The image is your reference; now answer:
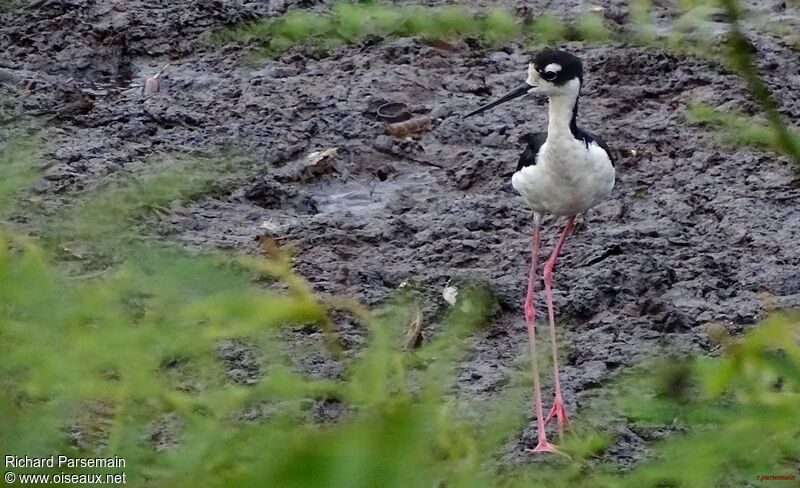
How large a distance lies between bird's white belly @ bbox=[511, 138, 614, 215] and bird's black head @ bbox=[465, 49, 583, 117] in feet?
0.53

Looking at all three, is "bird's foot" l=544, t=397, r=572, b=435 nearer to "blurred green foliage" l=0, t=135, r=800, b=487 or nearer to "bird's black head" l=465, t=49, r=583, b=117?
"bird's black head" l=465, t=49, r=583, b=117

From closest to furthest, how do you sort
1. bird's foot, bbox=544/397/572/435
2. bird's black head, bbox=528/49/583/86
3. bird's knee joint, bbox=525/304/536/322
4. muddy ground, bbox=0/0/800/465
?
bird's foot, bbox=544/397/572/435, bird's black head, bbox=528/49/583/86, bird's knee joint, bbox=525/304/536/322, muddy ground, bbox=0/0/800/465

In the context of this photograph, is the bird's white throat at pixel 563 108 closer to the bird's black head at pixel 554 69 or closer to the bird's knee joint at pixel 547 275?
the bird's black head at pixel 554 69

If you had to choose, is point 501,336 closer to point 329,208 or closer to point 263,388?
point 329,208

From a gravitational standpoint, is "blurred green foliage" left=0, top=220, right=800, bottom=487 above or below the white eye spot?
above

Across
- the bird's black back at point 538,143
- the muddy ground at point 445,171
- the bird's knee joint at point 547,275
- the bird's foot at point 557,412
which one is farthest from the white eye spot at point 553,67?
the bird's foot at point 557,412

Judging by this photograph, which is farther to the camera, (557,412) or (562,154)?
(562,154)

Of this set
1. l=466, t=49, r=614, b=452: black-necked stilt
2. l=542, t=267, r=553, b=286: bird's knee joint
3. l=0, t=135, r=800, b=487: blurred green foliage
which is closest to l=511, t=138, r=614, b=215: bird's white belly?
l=466, t=49, r=614, b=452: black-necked stilt

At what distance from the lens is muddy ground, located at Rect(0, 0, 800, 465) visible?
14.1ft

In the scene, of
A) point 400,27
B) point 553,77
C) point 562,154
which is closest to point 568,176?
point 562,154

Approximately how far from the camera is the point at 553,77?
12.4 ft

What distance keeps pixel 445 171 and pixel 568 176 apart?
190cm

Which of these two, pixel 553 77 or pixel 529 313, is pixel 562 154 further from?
pixel 529 313

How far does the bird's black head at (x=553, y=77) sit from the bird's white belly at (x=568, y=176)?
0.16 metres
